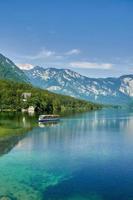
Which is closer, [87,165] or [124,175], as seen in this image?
[124,175]

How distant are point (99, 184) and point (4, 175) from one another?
14229 mm

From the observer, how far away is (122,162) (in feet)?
182

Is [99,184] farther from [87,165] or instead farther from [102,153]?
[102,153]

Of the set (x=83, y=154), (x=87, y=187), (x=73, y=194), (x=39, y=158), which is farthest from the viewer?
(x=83, y=154)

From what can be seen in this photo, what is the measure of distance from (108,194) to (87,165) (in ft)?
51.9

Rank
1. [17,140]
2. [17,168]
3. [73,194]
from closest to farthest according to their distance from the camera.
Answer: [73,194]
[17,168]
[17,140]

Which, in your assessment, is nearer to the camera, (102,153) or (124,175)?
(124,175)

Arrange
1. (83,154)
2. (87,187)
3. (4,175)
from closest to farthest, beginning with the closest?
(87,187)
(4,175)
(83,154)

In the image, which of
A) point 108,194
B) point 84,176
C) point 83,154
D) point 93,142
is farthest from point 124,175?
point 93,142

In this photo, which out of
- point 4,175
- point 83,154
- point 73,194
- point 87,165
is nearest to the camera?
point 73,194

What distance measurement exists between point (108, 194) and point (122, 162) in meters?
18.7

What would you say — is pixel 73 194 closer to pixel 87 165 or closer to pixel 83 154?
pixel 87 165

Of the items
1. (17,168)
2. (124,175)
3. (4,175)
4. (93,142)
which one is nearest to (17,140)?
(93,142)

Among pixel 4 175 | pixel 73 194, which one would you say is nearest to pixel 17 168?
pixel 4 175
